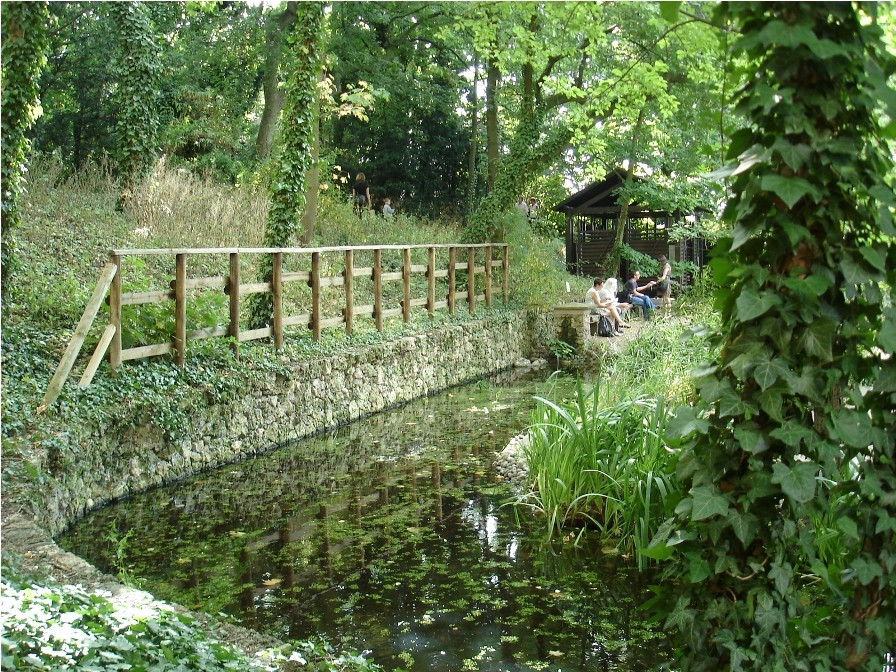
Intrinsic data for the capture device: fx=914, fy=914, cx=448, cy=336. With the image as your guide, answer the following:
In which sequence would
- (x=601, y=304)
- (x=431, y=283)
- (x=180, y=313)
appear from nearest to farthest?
(x=180, y=313) < (x=431, y=283) < (x=601, y=304)

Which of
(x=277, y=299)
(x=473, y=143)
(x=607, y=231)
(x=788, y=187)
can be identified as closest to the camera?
(x=788, y=187)

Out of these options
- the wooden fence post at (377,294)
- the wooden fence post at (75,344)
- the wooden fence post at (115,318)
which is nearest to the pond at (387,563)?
the wooden fence post at (75,344)

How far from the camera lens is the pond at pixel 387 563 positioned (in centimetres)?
463

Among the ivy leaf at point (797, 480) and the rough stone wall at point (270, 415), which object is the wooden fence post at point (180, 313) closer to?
the rough stone wall at point (270, 415)

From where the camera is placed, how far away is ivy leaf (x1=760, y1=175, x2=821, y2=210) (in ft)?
7.67

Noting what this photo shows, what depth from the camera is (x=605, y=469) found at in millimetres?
6258

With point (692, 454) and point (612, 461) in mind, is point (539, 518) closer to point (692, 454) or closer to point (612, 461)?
point (612, 461)

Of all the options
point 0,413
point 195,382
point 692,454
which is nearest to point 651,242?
point 195,382

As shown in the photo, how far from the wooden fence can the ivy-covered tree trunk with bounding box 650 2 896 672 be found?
18.3 ft

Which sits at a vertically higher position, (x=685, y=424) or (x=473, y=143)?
(x=473, y=143)

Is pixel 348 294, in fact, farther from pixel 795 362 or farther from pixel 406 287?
pixel 795 362

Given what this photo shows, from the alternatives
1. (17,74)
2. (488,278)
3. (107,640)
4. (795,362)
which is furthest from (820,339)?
(488,278)

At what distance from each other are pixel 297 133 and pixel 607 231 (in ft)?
56.8

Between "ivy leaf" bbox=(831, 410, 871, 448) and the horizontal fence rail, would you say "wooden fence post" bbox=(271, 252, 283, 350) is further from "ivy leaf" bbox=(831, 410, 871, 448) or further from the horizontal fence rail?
"ivy leaf" bbox=(831, 410, 871, 448)
